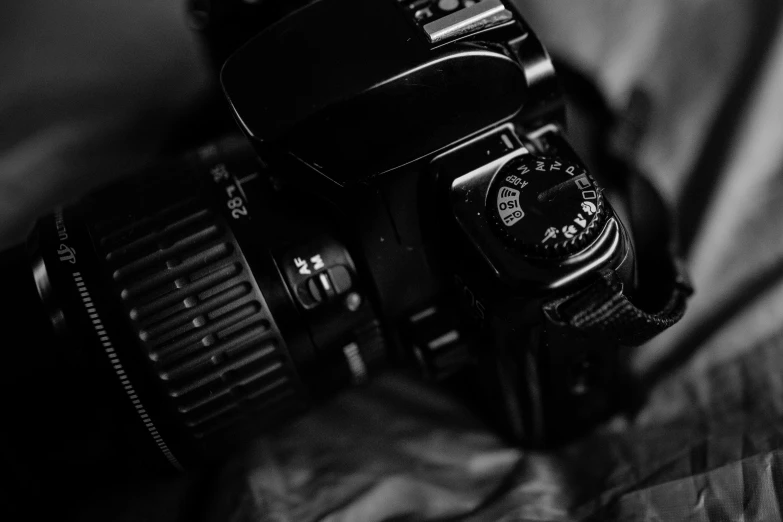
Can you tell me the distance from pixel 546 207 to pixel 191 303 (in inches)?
8.3

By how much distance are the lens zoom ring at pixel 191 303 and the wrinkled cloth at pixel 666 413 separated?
129 millimetres

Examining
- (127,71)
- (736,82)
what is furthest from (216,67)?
(736,82)

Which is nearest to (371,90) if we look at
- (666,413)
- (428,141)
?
(428,141)

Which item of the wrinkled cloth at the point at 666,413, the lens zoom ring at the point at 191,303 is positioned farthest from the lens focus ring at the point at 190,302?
the wrinkled cloth at the point at 666,413

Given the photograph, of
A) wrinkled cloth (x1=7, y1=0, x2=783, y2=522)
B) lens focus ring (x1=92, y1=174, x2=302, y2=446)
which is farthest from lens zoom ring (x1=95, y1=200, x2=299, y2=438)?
wrinkled cloth (x1=7, y1=0, x2=783, y2=522)

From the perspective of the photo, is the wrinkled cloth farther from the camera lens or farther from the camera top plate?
the camera top plate

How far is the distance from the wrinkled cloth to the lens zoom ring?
0.13 metres

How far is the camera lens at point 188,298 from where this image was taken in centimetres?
44

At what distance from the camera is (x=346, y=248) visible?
460mm

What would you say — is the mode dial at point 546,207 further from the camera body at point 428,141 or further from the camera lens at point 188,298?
the camera lens at point 188,298

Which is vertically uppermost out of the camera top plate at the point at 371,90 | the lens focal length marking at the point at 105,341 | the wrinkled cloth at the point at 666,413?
the camera top plate at the point at 371,90

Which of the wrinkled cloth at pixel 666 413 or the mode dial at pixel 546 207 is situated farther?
the wrinkled cloth at pixel 666 413

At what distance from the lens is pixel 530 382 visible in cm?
48

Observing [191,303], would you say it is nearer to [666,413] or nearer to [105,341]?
[105,341]
